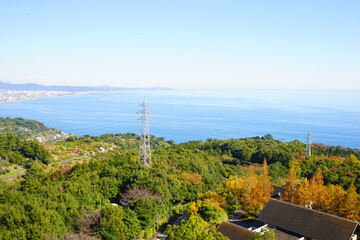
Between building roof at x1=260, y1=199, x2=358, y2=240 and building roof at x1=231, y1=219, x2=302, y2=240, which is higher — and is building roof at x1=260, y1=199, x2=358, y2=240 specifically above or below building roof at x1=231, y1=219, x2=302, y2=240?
above

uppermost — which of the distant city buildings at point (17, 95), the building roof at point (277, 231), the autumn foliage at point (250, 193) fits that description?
the distant city buildings at point (17, 95)

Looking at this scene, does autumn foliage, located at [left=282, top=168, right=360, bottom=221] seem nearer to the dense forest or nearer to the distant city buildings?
the dense forest

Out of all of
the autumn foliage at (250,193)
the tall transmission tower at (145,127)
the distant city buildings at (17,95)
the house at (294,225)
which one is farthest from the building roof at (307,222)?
the distant city buildings at (17,95)

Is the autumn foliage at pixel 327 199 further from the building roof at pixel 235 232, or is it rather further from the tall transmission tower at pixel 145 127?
the tall transmission tower at pixel 145 127

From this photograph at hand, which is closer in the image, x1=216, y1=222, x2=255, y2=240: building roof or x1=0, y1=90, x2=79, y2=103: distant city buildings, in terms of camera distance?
x1=216, y1=222, x2=255, y2=240: building roof

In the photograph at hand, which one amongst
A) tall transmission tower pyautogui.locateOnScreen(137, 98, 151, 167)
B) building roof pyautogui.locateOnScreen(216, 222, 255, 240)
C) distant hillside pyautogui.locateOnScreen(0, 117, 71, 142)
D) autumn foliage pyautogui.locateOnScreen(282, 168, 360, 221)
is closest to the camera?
building roof pyautogui.locateOnScreen(216, 222, 255, 240)

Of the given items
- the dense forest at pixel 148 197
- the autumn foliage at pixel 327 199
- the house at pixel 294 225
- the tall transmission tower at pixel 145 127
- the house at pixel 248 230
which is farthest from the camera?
the tall transmission tower at pixel 145 127

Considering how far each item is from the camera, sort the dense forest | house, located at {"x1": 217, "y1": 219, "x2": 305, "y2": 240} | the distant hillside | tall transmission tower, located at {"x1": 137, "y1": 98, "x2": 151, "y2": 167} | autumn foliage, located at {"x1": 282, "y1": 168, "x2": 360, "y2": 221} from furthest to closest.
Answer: the distant hillside, tall transmission tower, located at {"x1": 137, "y1": 98, "x2": 151, "y2": 167}, autumn foliage, located at {"x1": 282, "y1": 168, "x2": 360, "y2": 221}, the dense forest, house, located at {"x1": 217, "y1": 219, "x2": 305, "y2": 240}


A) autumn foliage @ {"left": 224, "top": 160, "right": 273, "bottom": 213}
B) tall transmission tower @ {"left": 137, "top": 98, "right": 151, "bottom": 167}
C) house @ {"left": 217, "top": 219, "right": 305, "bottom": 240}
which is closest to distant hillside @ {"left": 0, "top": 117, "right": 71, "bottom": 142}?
tall transmission tower @ {"left": 137, "top": 98, "right": 151, "bottom": 167}
